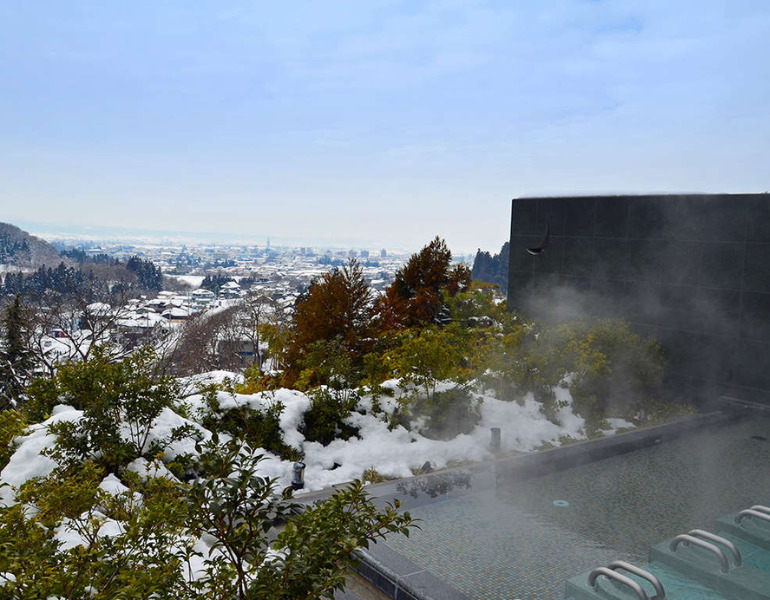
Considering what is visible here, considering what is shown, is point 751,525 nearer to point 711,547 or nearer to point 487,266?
point 711,547

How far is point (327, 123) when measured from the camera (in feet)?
94.8

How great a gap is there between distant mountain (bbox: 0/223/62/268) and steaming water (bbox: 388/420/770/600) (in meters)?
105

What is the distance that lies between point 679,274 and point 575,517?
6.34 m

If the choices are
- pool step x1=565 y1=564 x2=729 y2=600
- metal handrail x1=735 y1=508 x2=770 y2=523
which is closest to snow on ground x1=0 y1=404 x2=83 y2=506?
pool step x1=565 y1=564 x2=729 y2=600

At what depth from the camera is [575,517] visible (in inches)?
224

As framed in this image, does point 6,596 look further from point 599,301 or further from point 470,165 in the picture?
point 470,165

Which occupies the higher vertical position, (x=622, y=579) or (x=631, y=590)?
(x=622, y=579)

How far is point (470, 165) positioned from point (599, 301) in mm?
18834

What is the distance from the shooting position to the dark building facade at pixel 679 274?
31.3 feet

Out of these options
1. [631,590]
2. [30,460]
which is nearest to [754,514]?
[631,590]

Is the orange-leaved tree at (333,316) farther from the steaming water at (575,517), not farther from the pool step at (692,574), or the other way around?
the pool step at (692,574)

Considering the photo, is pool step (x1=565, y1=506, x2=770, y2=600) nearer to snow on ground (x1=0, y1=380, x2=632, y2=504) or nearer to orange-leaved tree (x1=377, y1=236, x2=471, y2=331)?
snow on ground (x1=0, y1=380, x2=632, y2=504)

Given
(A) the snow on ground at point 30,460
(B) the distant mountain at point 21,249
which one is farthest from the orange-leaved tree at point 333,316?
(B) the distant mountain at point 21,249

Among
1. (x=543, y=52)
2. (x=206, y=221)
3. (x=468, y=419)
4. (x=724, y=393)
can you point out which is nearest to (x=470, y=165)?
(x=543, y=52)
